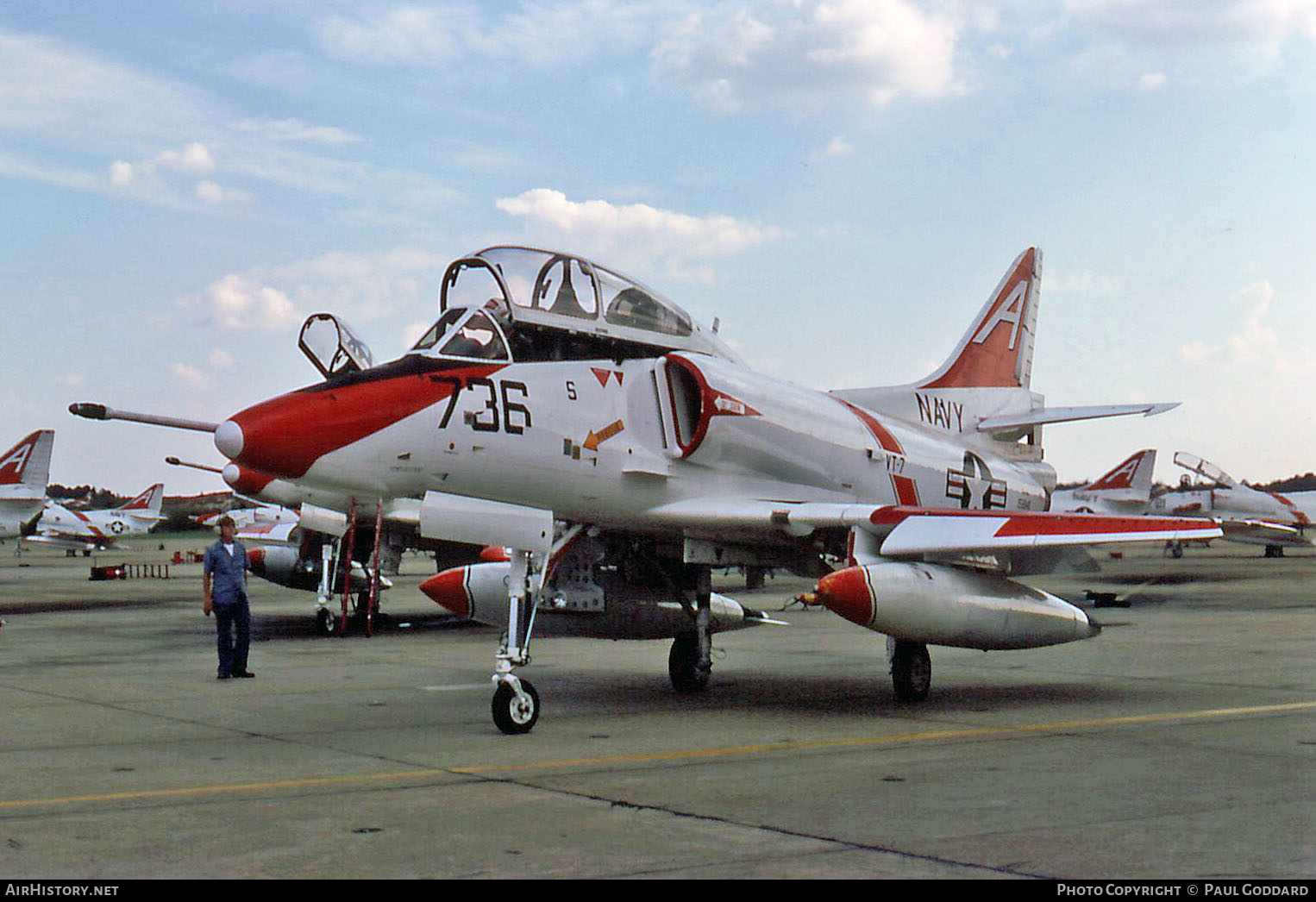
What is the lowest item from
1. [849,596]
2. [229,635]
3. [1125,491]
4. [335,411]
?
[229,635]

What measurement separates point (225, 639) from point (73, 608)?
14.7 meters

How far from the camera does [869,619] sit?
1016 centimetres

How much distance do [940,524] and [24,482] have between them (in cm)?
3767

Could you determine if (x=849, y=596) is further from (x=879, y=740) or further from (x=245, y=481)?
(x=245, y=481)

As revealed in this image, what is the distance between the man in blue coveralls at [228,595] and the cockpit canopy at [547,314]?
444cm

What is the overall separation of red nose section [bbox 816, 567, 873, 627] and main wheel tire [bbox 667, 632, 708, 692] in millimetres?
2644

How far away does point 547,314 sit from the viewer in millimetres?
10281

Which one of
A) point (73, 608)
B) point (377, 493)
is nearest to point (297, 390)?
point (377, 493)

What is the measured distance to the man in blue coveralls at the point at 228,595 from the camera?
43.8 ft

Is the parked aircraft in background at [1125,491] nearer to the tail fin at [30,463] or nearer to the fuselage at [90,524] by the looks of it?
the tail fin at [30,463]

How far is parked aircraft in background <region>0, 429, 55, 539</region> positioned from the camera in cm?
4069

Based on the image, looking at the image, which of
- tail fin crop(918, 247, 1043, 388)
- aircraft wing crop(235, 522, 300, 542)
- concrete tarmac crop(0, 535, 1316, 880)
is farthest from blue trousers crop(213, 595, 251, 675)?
aircraft wing crop(235, 522, 300, 542)

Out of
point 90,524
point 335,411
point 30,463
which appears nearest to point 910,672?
point 335,411

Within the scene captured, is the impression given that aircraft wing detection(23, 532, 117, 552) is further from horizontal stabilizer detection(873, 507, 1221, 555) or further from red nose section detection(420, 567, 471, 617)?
horizontal stabilizer detection(873, 507, 1221, 555)
